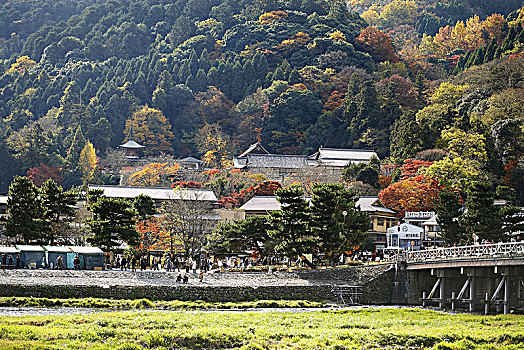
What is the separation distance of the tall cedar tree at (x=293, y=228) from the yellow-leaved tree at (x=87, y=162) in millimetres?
55873

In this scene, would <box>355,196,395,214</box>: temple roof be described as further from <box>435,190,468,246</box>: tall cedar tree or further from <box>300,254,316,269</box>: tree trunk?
<box>300,254,316,269</box>: tree trunk

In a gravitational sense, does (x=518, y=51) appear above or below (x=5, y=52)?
below

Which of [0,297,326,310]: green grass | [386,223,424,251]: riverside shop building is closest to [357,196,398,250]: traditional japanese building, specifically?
[386,223,424,251]: riverside shop building

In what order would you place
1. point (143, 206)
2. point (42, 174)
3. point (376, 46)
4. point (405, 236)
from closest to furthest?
point (143, 206) → point (405, 236) → point (42, 174) → point (376, 46)

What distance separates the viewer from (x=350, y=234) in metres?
50.8

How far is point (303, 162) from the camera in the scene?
9419 cm

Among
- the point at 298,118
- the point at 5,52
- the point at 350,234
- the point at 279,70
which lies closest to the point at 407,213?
the point at 350,234

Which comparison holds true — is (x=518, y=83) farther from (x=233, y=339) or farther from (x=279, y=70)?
(x=233, y=339)

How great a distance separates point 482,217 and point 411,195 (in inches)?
859

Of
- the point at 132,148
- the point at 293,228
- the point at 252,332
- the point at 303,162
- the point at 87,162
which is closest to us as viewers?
the point at 252,332

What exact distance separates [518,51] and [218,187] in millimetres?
37456

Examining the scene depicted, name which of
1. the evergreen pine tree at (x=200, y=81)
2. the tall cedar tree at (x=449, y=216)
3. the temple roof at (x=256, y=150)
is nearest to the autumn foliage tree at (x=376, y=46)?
the evergreen pine tree at (x=200, y=81)

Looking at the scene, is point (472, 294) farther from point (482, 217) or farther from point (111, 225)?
point (111, 225)

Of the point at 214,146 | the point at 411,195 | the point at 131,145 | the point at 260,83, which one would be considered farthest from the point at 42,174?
the point at 411,195
